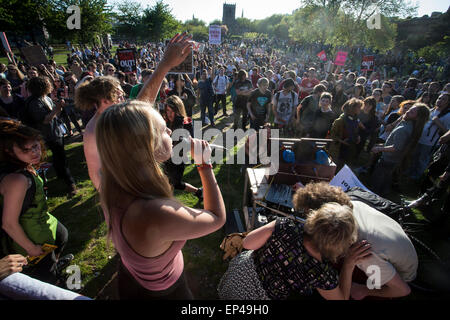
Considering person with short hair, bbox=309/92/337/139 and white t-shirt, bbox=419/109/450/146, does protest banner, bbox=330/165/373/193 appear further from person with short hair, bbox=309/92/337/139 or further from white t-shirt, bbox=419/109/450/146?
white t-shirt, bbox=419/109/450/146

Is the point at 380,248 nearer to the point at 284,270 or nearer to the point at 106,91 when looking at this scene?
the point at 284,270

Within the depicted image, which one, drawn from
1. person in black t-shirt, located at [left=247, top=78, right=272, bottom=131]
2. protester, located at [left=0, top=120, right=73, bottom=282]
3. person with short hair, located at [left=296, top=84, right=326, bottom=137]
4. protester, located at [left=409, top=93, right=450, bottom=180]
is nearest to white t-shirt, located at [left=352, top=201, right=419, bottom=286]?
protester, located at [left=0, top=120, right=73, bottom=282]

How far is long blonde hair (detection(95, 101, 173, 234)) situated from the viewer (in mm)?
1014

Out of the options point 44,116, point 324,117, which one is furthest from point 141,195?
point 324,117

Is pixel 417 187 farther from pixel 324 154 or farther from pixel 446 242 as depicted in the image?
pixel 324 154

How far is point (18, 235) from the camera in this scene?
5.86 feet

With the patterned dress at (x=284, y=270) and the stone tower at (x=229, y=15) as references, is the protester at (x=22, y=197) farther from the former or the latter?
the stone tower at (x=229, y=15)

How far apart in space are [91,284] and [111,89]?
97.3 inches

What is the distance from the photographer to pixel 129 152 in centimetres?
104

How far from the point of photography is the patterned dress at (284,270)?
1.57m

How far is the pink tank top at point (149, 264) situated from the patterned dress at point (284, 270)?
71 cm

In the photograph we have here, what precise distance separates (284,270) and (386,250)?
0.88m
